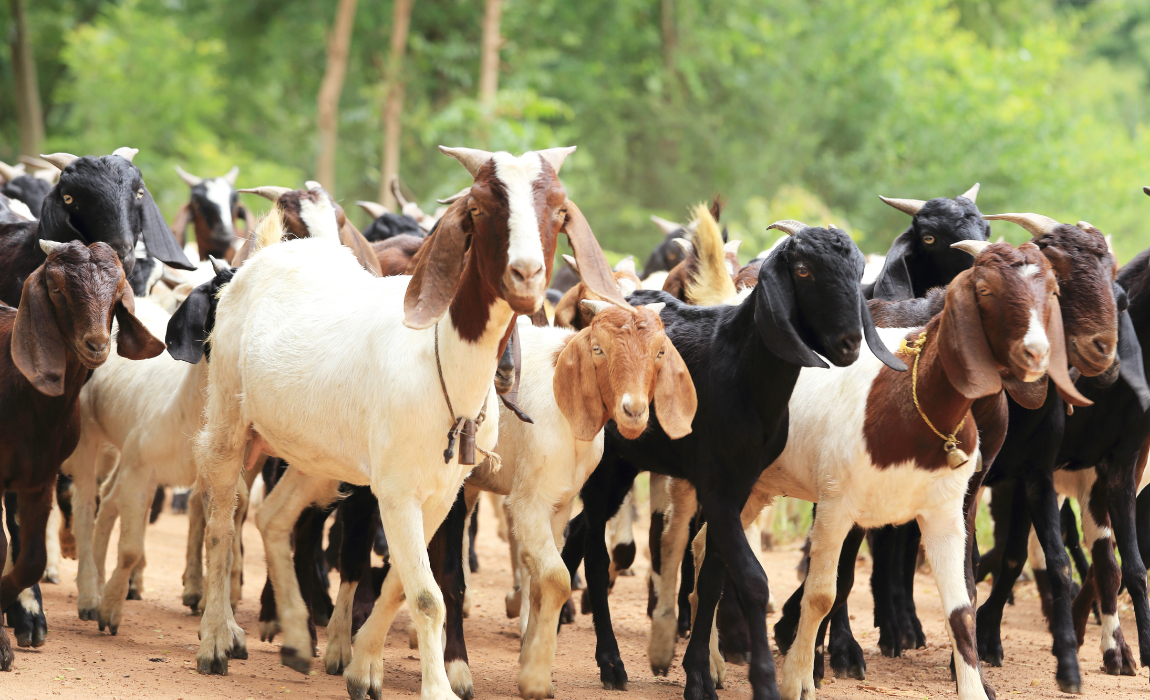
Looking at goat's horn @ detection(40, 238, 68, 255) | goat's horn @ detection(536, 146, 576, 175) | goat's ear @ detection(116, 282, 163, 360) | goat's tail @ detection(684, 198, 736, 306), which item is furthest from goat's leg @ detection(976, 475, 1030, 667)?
goat's horn @ detection(40, 238, 68, 255)

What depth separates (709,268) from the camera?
6996 millimetres

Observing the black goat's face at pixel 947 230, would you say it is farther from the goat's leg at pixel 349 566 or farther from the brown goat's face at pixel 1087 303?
the goat's leg at pixel 349 566

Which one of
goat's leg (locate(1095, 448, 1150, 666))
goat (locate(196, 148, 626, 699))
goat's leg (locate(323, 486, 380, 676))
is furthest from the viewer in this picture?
goat's leg (locate(1095, 448, 1150, 666))

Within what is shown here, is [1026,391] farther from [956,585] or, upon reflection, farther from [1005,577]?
[1005,577]

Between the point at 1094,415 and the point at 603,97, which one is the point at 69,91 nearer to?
the point at 603,97

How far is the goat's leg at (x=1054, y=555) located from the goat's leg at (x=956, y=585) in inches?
40.4

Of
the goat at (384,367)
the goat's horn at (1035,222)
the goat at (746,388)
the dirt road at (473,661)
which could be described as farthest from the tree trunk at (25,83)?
the goat's horn at (1035,222)

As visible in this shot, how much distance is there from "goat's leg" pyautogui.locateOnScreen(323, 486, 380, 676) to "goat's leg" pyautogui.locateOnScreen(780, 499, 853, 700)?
2.15 m

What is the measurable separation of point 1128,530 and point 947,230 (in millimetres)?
1915

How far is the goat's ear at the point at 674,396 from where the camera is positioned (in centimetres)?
540

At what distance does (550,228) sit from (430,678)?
1.80 m

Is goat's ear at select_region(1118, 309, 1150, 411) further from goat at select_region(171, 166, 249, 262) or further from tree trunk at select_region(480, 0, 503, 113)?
tree trunk at select_region(480, 0, 503, 113)

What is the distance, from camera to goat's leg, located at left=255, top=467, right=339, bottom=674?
5.84 m

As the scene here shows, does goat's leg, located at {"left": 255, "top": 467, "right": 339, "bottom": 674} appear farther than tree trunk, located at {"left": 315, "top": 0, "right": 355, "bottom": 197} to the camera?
No
